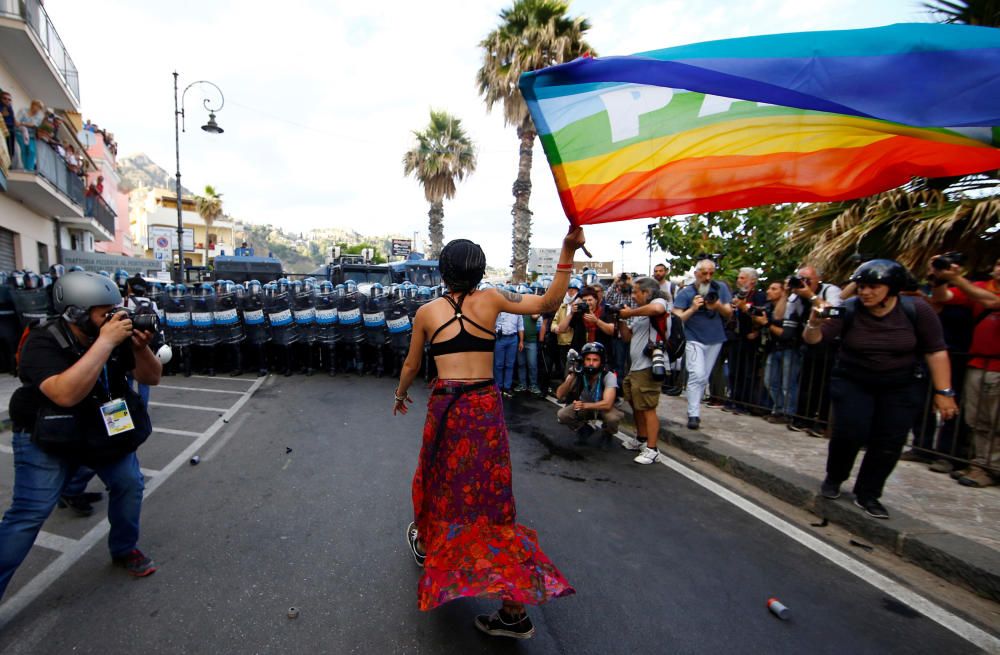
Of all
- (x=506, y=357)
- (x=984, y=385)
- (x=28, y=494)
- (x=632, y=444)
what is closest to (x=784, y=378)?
(x=984, y=385)

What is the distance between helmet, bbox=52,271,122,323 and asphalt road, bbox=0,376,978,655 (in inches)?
62.2

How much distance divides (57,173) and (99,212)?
8.65m

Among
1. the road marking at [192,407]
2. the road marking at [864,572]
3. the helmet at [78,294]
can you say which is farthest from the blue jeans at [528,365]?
the helmet at [78,294]

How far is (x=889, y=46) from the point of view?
2031mm

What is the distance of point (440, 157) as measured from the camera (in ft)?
86.5

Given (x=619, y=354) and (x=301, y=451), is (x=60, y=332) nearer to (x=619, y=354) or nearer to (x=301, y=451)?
(x=301, y=451)

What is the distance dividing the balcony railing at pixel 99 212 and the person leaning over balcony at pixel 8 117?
8.02m

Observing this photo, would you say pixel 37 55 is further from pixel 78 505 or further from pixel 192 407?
pixel 78 505

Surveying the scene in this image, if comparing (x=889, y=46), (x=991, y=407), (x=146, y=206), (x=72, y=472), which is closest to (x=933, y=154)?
(x=889, y=46)

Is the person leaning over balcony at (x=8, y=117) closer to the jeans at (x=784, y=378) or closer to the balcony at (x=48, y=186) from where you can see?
the balcony at (x=48, y=186)

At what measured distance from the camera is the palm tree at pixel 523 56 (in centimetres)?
1559

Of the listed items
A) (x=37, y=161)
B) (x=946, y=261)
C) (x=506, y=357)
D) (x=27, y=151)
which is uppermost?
(x=27, y=151)

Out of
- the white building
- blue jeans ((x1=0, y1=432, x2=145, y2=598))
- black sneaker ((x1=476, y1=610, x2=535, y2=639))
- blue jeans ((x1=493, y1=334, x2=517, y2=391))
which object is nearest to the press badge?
blue jeans ((x1=0, y1=432, x2=145, y2=598))

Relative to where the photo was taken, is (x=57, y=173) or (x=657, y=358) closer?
(x=657, y=358)
